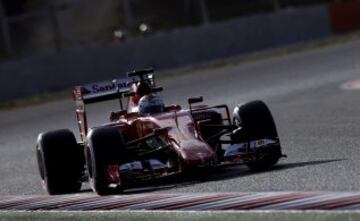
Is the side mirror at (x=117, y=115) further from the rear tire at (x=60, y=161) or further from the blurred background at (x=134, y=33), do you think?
the blurred background at (x=134, y=33)

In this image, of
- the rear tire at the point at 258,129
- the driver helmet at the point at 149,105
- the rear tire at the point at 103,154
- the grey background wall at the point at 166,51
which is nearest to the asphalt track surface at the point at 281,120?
the rear tire at the point at 258,129

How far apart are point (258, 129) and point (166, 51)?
17720 millimetres

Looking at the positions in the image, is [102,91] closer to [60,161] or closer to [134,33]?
[60,161]

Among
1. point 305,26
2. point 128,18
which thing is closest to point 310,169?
point 128,18

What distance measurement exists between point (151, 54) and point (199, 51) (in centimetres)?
154

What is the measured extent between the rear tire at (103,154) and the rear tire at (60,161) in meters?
0.77

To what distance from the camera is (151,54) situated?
27.2 m

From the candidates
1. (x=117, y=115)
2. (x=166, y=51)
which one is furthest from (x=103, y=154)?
(x=166, y=51)

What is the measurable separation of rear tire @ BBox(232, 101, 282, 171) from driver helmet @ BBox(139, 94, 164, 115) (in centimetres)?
82

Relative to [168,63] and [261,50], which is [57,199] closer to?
[168,63]

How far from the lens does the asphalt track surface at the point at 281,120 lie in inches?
365

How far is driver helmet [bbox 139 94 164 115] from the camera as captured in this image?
10594 mm

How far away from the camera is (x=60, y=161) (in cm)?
1030

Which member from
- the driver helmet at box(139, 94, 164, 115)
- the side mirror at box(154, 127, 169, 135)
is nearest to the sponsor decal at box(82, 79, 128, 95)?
the driver helmet at box(139, 94, 164, 115)
